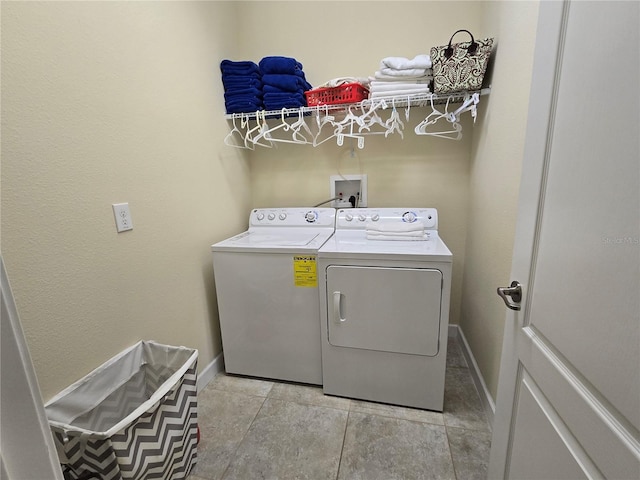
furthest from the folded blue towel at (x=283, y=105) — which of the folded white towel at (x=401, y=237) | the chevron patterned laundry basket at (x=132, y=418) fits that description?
the chevron patterned laundry basket at (x=132, y=418)

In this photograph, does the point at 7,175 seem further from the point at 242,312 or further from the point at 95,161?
the point at 242,312

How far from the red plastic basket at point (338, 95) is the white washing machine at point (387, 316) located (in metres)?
0.84

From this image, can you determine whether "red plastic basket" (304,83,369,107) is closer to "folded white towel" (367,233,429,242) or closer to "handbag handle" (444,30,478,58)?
"handbag handle" (444,30,478,58)

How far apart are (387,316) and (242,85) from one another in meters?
1.76

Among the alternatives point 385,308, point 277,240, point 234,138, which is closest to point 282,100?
point 234,138

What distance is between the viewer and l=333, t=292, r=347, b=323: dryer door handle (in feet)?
5.00

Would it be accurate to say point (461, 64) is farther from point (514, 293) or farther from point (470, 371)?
point (470, 371)

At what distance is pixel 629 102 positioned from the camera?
0.45m

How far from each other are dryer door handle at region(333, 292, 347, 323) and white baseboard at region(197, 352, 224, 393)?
38.5 inches

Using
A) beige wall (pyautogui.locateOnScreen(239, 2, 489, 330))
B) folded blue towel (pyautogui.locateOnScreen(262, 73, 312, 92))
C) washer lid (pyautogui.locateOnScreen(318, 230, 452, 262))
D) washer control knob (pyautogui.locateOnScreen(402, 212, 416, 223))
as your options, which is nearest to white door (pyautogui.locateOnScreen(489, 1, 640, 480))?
washer lid (pyautogui.locateOnScreen(318, 230, 452, 262))

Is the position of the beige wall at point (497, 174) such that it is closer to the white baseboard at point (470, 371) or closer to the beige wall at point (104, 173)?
the white baseboard at point (470, 371)

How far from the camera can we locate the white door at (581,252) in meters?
0.46

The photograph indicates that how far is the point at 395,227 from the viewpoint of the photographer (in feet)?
5.60

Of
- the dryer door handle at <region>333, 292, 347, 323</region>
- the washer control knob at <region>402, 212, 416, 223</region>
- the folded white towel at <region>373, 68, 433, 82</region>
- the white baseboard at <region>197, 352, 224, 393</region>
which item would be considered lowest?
the white baseboard at <region>197, 352, 224, 393</region>
